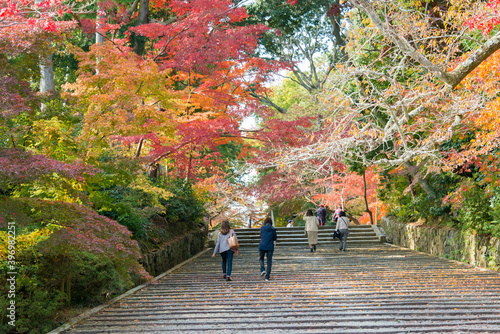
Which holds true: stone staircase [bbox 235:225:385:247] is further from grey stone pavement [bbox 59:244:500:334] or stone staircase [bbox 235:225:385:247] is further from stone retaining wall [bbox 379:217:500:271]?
grey stone pavement [bbox 59:244:500:334]

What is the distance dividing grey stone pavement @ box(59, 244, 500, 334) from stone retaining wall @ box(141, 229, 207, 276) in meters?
0.51

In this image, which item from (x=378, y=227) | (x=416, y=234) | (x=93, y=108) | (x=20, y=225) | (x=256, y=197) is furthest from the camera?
(x=256, y=197)

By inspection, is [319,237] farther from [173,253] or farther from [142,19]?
[142,19]

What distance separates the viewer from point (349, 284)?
8.63 meters

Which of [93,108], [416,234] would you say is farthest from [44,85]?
[416,234]

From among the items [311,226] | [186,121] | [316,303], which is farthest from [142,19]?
[316,303]

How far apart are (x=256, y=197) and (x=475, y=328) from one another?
1964 cm

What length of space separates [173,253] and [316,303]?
663 centimetres

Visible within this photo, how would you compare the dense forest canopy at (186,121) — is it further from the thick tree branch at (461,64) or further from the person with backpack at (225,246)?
the person with backpack at (225,246)

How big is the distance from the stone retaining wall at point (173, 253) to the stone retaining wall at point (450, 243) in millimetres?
8180

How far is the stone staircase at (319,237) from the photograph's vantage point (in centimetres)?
2025

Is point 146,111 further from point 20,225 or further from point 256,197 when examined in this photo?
point 256,197

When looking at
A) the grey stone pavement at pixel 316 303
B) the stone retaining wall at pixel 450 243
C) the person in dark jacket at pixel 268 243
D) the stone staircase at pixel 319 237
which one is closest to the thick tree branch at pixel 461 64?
the grey stone pavement at pixel 316 303

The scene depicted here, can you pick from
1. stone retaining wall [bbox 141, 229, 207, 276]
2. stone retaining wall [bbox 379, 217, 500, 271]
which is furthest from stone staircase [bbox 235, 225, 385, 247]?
stone retaining wall [bbox 141, 229, 207, 276]
